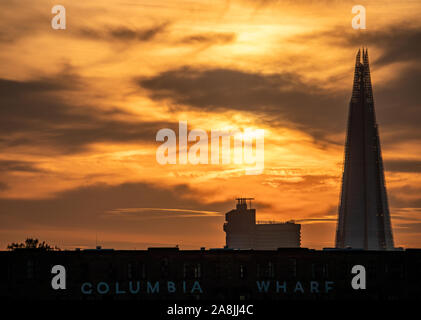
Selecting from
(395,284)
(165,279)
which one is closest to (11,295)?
(165,279)

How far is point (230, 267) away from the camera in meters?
113

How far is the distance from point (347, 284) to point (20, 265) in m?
51.5

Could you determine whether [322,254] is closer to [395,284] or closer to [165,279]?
[395,284]

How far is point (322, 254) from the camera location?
113750mm
